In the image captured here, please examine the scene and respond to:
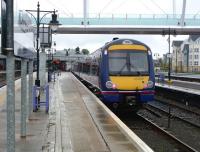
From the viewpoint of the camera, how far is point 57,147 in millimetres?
10953

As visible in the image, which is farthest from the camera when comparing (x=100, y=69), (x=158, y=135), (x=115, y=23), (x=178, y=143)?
(x=115, y=23)

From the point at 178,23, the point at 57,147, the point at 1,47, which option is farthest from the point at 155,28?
the point at 1,47

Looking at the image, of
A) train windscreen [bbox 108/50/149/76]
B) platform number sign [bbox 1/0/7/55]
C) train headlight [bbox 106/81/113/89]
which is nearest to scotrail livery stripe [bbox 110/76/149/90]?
train headlight [bbox 106/81/113/89]

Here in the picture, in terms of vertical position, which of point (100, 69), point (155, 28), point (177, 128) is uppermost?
point (155, 28)

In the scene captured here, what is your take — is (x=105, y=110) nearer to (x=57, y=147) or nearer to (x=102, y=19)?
(x=57, y=147)

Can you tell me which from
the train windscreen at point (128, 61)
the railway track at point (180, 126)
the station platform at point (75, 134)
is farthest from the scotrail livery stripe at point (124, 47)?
the station platform at point (75, 134)

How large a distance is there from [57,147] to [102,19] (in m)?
53.4

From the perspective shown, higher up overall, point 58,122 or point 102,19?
point 102,19

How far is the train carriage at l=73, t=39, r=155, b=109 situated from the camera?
21328 mm

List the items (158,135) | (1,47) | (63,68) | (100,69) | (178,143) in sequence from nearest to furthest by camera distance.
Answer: (1,47), (178,143), (158,135), (100,69), (63,68)

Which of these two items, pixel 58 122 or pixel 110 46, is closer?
pixel 58 122

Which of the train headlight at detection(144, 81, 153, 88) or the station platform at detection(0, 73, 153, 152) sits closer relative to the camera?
the station platform at detection(0, 73, 153, 152)

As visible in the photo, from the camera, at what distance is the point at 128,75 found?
2173cm

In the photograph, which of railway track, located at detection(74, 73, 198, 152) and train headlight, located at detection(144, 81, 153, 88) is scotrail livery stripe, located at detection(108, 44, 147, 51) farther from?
railway track, located at detection(74, 73, 198, 152)
